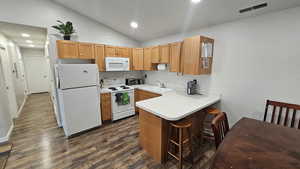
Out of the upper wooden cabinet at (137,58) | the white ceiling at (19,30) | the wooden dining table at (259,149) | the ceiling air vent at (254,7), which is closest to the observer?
the wooden dining table at (259,149)

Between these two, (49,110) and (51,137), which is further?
(49,110)

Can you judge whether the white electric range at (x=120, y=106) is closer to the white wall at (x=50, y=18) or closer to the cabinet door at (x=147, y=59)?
the cabinet door at (x=147, y=59)

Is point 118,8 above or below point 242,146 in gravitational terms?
above

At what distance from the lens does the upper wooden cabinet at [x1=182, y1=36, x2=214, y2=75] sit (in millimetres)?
2312

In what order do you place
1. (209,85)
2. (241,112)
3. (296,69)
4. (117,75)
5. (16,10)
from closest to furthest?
1. (296,69)
2. (241,112)
3. (16,10)
4. (209,85)
5. (117,75)

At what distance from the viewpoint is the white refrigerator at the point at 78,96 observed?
2.40 m

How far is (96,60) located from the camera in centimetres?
320

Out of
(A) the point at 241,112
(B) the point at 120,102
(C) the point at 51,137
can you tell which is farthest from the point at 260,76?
(C) the point at 51,137

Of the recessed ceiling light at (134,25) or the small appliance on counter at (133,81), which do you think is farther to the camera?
the small appliance on counter at (133,81)

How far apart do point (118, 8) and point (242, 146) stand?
3140 mm

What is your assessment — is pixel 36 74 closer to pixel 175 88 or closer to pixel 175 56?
pixel 175 88

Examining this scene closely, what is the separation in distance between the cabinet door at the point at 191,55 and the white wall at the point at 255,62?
0.53 meters

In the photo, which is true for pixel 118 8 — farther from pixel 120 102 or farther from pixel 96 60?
pixel 120 102

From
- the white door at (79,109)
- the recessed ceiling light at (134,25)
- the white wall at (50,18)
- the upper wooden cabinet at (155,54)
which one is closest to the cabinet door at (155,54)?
the upper wooden cabinet at (155,54)
